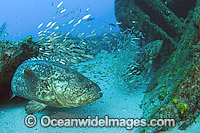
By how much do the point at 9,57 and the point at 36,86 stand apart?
1.72 m

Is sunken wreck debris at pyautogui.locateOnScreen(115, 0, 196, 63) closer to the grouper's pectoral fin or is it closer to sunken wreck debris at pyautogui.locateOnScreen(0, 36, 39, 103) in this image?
the grouper's pectoral fin

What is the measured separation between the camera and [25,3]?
522 feet

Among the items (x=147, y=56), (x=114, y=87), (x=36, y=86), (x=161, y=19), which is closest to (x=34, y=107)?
(x=36, y=86)

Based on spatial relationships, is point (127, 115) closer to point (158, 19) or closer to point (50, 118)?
point (50, 118)

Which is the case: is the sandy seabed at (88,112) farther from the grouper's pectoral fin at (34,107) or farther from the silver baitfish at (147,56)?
the silver baitfish at (147,56)

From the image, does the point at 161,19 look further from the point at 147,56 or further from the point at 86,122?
the point at 86,122

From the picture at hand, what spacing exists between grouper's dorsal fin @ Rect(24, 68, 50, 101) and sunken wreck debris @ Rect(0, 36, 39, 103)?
1492mm

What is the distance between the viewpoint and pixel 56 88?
9.64ft

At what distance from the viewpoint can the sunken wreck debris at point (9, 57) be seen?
4016 mm

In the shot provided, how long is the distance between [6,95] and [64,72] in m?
2.57

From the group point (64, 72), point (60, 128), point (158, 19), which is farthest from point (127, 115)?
point (158, 19)

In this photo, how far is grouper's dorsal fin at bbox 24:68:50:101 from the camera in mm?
2977

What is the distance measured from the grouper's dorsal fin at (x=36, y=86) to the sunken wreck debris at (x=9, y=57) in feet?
4.89

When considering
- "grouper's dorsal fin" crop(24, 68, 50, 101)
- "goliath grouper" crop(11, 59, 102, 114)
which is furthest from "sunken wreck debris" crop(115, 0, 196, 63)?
"grouper's dorsal fin" crop(24, 68, 50, 101)
